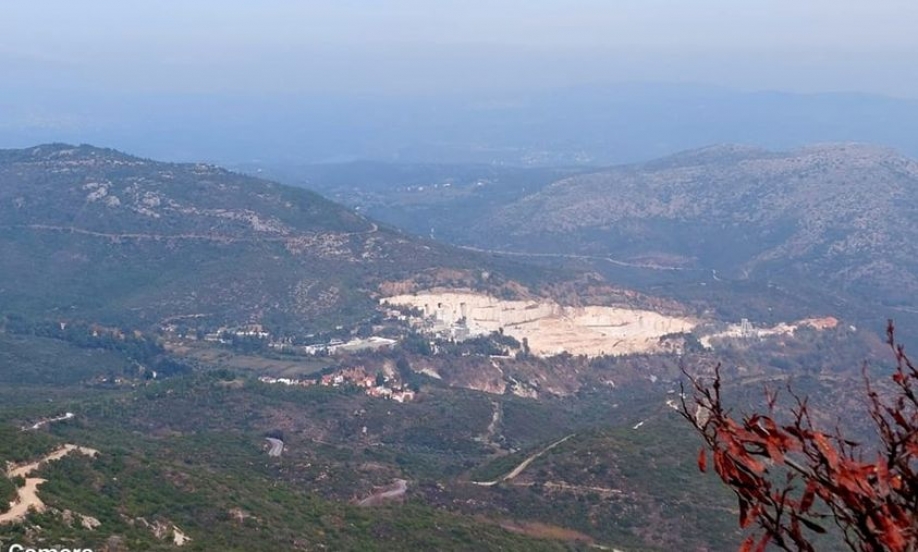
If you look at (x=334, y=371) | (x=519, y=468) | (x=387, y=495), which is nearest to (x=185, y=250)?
(x=334, y=371)

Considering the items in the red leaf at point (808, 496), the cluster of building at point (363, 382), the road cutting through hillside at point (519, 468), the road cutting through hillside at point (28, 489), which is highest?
the red leaf at point (808, 496)

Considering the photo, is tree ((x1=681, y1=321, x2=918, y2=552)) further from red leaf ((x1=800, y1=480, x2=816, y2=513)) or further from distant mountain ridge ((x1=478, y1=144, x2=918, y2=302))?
distant mountain ridge ((x1=478, y1=144, x2=918, y2=302))

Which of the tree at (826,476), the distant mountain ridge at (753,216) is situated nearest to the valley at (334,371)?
the distant mountain ridge at (753,216)

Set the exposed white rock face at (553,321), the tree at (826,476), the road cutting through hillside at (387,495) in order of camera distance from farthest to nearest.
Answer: the exposed white rock face at (553,321) < the road cutting through hillside at (387,495) < the tree at (826,476)

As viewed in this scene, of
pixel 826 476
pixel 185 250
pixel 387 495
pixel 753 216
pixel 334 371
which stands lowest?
pixel 334 371

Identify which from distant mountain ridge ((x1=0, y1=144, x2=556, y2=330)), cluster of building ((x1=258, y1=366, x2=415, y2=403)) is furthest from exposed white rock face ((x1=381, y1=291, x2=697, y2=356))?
cluster of building ((x1=258, y1=366, x2=415, y2=403))

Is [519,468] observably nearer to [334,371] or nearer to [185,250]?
[334,371]

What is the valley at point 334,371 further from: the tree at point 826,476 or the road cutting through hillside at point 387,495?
the tree at point 826,476

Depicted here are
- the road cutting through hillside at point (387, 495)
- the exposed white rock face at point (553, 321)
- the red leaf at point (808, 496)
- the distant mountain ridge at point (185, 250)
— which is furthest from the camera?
the distant mountain ridge at point (185, 250)

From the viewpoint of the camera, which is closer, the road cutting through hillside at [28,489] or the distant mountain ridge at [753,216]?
the road cutting through hillside at [28,489]
